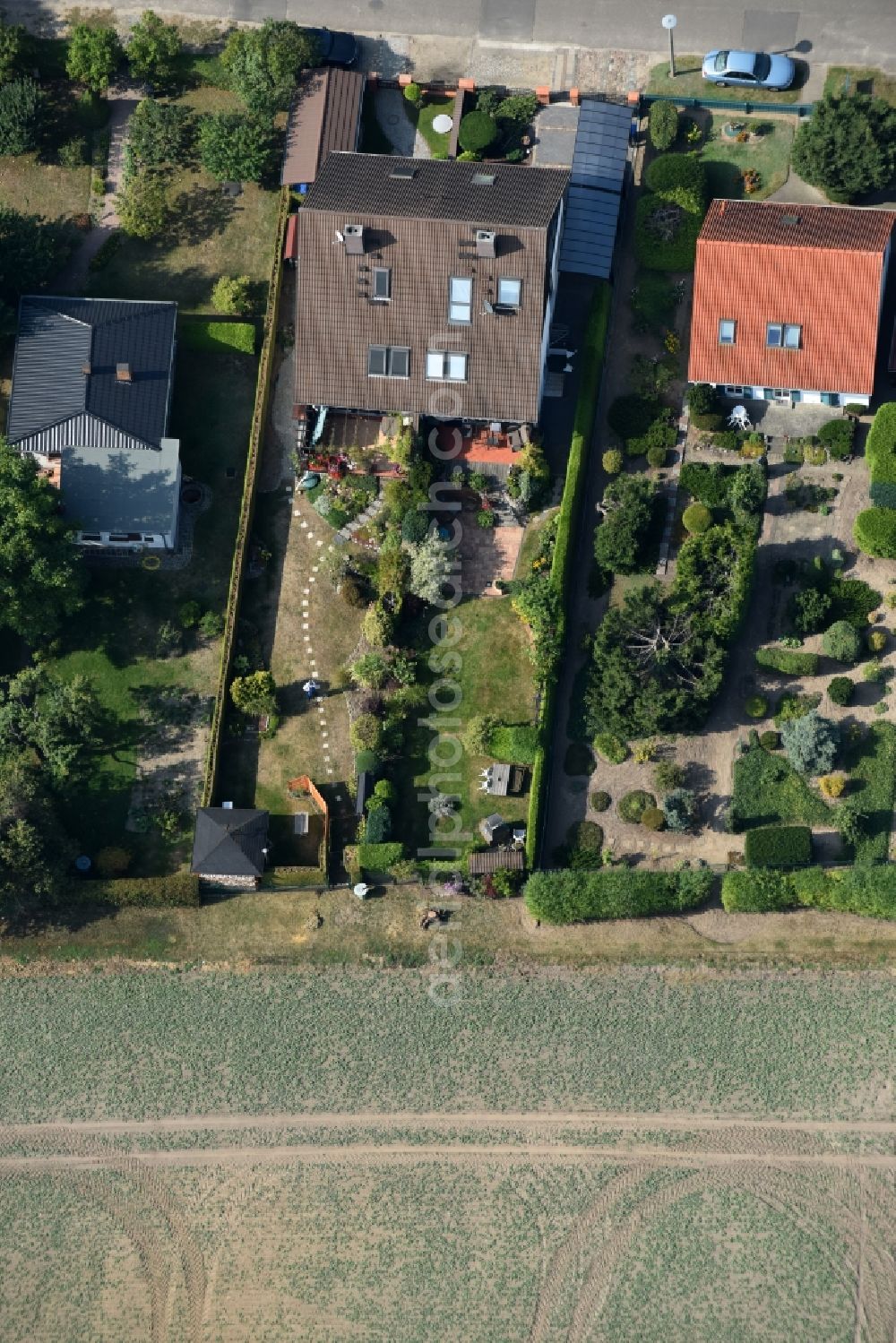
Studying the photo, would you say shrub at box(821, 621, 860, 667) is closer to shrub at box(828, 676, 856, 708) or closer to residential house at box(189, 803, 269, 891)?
shrub at box(828, 676, 856, 708)

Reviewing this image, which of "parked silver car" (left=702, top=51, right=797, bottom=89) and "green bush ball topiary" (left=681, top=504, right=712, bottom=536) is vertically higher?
"parked silver car" (left=702, top=51, right=797, bottom=89)

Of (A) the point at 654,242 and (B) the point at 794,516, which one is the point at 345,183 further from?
(B) the point at 794,516

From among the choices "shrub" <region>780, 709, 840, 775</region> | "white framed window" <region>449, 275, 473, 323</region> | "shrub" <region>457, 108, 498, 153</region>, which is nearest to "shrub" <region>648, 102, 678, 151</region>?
"shrub" <region>457, 108, 498, 153</region>

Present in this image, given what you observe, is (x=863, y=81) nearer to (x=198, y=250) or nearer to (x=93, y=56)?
(x=198, y=250)

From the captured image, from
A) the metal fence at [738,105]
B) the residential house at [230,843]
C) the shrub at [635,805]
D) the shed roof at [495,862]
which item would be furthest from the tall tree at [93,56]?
the shrub at [635,805]

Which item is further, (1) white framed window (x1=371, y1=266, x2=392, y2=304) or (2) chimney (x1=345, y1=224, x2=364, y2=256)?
(1) white framed window (x1=371, y1=266, x2=392, y2=304)

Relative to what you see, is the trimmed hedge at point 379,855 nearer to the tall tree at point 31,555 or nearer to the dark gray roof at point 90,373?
the tall tree at point 31,555

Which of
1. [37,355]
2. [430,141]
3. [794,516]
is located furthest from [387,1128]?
[430,141]
